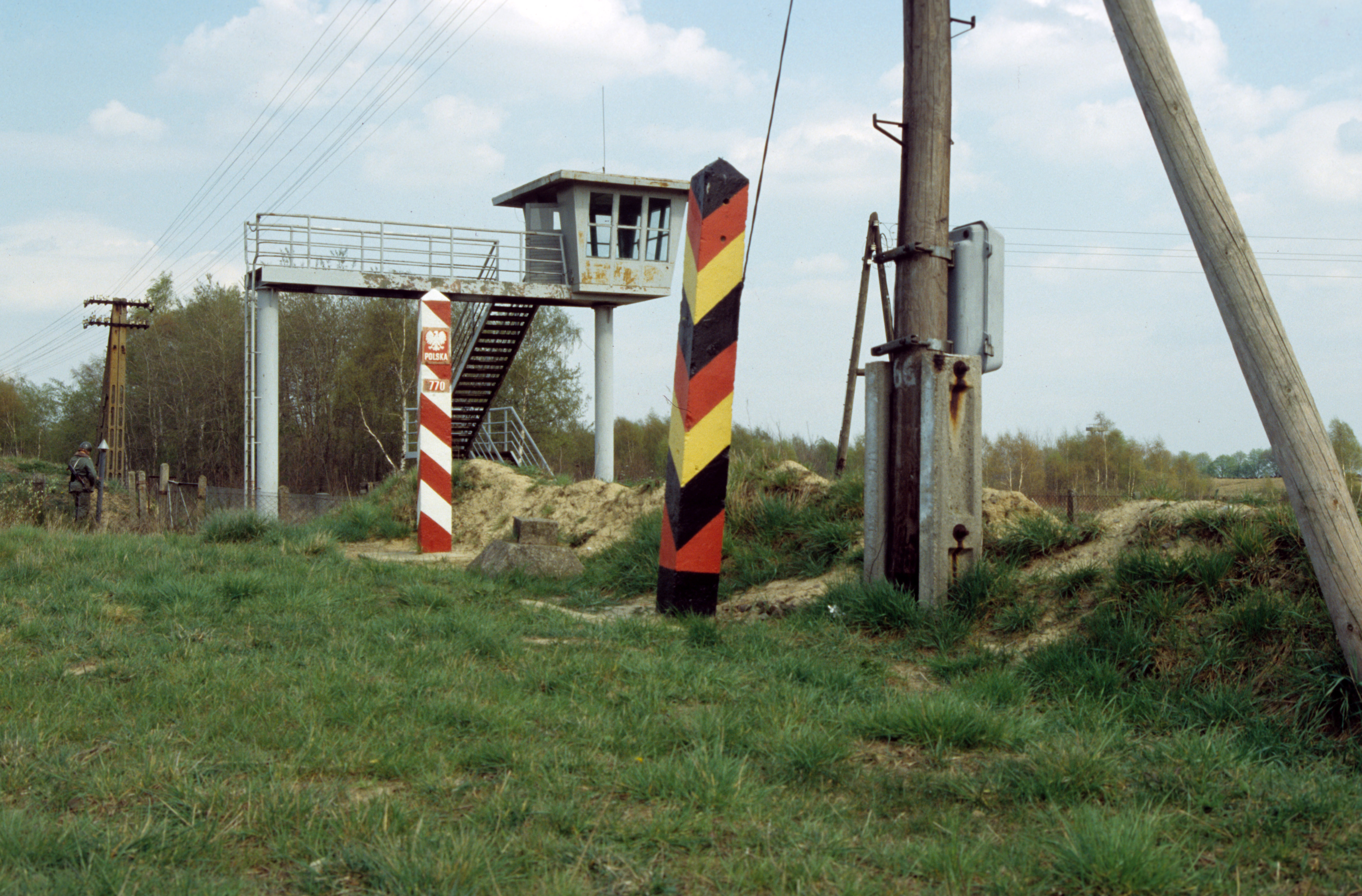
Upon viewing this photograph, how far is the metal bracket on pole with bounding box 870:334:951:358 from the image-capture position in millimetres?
6148

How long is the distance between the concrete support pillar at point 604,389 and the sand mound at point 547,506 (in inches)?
545

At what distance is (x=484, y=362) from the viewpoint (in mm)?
30328

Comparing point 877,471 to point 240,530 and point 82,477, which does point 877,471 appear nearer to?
point 240,530

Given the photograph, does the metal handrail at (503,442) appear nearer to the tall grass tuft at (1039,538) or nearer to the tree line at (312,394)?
the tree line at (312,394)

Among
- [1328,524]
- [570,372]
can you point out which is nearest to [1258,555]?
[1328,524]

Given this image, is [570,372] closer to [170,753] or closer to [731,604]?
[731,604]

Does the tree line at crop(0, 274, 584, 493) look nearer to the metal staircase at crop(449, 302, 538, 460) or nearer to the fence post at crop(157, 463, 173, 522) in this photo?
the metal staircase at crop(449, 302, 538, 460)

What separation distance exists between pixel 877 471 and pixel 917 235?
1.46 metres

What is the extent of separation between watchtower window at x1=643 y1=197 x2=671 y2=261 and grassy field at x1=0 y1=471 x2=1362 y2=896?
23308mm

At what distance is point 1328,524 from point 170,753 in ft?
13.8

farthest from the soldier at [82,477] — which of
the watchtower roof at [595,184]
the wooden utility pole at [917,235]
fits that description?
the wooden utility pole at [917,235]

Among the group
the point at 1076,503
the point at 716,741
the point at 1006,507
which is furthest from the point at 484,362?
the point at 716,741

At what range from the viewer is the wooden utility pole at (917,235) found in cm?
620

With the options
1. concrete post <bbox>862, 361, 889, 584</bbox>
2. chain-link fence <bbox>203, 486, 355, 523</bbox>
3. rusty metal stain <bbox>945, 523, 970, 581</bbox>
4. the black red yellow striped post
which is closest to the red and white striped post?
the black red yellow striped post
